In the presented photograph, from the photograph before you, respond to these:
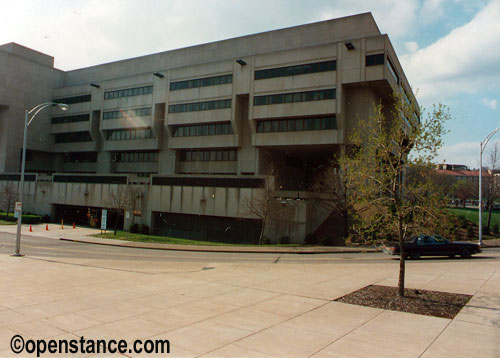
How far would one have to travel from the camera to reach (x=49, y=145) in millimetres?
70812

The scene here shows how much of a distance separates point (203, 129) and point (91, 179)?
17260mm

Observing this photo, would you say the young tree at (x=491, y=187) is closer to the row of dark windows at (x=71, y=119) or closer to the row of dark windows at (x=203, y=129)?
the row of dark windows at (x=203, y=129)

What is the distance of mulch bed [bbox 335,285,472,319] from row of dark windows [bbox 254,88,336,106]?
33.4 metres

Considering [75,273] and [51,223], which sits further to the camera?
[51,223]

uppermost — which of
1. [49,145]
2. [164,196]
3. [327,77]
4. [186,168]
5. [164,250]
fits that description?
[327,77]

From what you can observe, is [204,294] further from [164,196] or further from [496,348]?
[164,196]

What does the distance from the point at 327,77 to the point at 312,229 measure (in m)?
18.2

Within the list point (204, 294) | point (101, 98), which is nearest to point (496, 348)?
point (204, 294)

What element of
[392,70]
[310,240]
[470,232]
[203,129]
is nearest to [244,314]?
[310,240]

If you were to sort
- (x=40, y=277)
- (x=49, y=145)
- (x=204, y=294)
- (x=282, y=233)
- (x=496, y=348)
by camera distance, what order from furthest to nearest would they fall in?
(x=49, y=145)
(x=282, y=233)
(x=40, y=277)
(x=204, y=294)
(x=496, y=348)

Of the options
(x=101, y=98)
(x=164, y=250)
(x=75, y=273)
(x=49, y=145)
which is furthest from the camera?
(x=49, y=145)

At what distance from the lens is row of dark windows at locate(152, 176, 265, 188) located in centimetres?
3922

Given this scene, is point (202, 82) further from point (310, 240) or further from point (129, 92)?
point (310, 240)

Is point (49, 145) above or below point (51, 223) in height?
above
